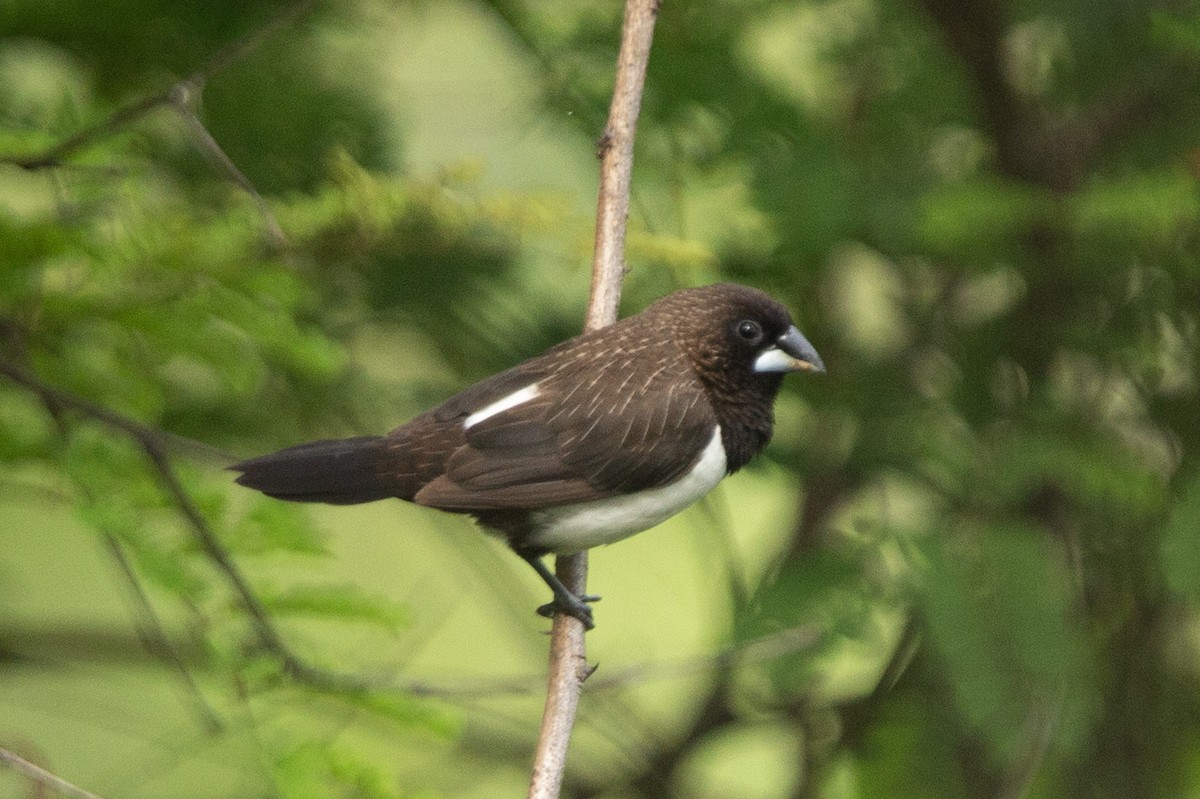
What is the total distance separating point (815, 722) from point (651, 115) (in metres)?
1.96

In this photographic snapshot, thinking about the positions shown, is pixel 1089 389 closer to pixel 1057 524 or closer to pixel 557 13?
pixel 1057 524

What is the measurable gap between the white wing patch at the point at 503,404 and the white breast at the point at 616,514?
238mm

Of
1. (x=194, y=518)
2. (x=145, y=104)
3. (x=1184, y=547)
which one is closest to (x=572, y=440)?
(x=194, y=518)

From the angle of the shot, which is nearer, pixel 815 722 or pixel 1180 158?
pixel 1180 158

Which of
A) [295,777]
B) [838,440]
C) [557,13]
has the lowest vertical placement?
[295,777]

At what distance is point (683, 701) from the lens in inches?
251

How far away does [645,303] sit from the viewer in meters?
4.23

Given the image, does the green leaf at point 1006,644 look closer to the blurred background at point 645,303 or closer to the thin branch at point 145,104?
the blurred background at point 645,303

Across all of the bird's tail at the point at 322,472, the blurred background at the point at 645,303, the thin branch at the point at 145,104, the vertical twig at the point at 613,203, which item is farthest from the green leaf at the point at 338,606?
the thin branch at the point at 145,104

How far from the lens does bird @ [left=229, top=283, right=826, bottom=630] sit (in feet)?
9.82

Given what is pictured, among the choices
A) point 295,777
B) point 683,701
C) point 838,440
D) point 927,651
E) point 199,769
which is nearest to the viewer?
point 295,777

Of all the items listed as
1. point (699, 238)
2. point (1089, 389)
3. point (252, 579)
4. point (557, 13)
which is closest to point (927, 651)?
point (1089, 389)

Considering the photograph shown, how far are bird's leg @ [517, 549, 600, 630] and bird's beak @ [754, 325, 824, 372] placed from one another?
0.67m

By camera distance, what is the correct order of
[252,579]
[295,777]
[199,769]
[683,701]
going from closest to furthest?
[295,777] → [252,579] → [199,769] → [683,701]
